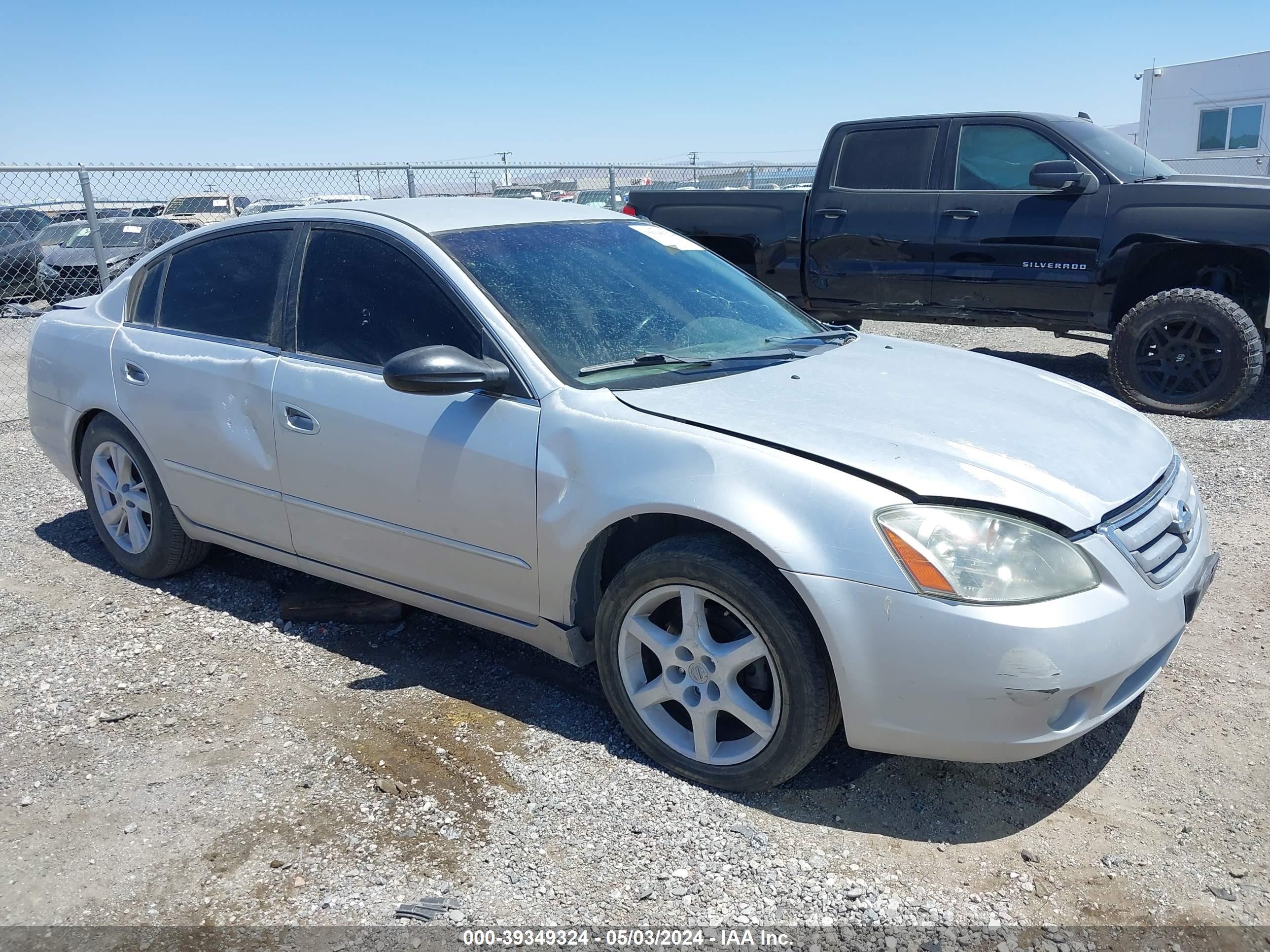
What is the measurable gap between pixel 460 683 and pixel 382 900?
3.87 ft

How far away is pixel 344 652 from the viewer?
3.95m

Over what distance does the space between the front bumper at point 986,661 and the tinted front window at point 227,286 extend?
2.48 meters

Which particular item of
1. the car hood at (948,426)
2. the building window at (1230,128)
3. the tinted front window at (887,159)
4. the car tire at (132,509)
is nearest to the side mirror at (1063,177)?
the tinted front window at (887,159)

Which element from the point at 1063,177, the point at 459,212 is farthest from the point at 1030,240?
the point at 459,212

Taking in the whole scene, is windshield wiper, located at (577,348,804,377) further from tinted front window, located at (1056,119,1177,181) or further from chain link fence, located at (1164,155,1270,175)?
chain link fence, located at (1164,155,1270,175)

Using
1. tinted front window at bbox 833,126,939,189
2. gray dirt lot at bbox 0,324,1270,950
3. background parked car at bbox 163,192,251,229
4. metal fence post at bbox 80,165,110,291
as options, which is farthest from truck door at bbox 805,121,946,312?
background parked car at bbox 163,192,251,229

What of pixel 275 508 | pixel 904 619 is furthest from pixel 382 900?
pixel 275 508

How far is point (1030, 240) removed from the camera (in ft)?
24.0

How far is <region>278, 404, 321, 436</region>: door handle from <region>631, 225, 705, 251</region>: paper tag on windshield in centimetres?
154

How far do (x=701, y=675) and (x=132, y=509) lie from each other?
3.03 meters

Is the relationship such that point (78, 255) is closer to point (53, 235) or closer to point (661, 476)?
point (53, 235)

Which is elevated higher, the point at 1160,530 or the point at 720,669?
the point at 1160,530

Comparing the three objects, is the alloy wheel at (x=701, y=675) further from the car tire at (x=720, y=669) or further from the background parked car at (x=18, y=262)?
the background parked car at (x=18, y=262)

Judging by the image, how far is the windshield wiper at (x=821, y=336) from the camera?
149 inches
